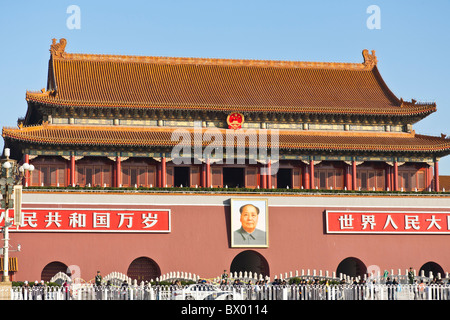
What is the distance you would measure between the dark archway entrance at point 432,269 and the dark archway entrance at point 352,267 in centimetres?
325

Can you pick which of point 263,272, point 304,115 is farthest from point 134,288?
point 304,115

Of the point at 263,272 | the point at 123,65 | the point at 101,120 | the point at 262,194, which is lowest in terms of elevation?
the point at 263,272

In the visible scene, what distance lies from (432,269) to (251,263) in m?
9.65

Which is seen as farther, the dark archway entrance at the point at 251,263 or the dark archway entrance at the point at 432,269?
the dark archway entrance at the point at 432,269

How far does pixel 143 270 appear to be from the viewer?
4447 cm

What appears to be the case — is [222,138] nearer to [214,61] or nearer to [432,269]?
[214,61]

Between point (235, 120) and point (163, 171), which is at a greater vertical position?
point (235, 120)

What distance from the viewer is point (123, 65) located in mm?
52750

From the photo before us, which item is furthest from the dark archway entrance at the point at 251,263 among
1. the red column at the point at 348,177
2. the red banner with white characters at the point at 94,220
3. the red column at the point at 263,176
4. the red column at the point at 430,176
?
the red column at the point at 430,176

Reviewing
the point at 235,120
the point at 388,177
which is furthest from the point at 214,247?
the point at 388,177

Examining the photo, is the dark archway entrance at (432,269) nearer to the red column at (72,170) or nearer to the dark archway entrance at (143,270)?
the dark archway entrance at (143,270)

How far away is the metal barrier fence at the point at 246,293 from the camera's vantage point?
108ft
